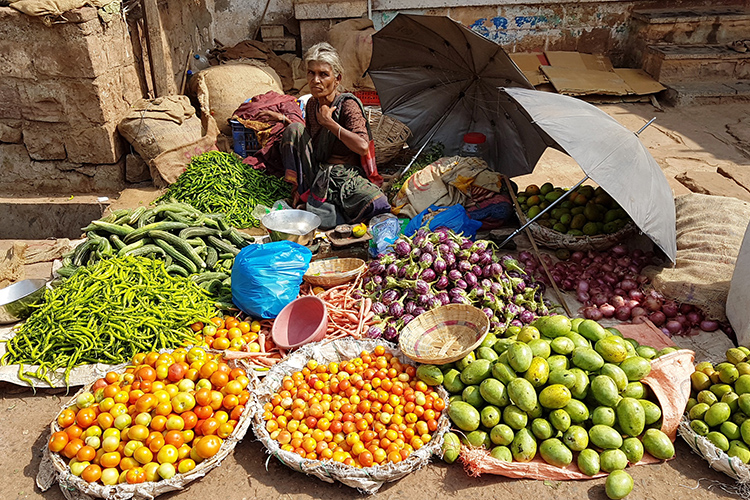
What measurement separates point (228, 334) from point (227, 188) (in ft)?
7.25

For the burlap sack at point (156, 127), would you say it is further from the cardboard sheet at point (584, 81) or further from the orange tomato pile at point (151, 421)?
the cardboard sheet at point (584, 81)

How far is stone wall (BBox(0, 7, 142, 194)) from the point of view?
16.8 feet

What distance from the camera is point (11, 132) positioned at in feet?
18.6

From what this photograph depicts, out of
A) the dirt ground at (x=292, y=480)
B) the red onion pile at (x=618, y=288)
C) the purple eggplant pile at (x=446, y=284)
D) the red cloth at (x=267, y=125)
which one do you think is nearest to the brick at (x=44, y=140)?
the red cloth at (x=267, y=125)

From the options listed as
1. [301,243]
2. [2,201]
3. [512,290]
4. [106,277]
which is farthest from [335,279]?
[2,201]

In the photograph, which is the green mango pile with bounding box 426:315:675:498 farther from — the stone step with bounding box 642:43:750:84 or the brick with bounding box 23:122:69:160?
the stone step with bounding box 642:43:750:84

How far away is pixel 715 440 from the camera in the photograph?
262cm

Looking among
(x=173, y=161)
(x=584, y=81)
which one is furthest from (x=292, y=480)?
(x=584, y=81)

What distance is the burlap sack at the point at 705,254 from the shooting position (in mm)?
3482

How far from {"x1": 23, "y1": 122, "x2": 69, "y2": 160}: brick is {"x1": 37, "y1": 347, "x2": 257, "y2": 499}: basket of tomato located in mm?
3840

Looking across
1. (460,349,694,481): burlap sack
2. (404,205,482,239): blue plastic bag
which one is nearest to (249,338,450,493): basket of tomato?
(460,349,694,481): burlap sack

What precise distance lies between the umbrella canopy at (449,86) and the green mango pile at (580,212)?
304mm

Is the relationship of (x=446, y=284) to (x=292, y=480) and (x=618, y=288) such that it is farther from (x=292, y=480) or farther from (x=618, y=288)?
(x=292, y=480)

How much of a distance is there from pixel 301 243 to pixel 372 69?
2.22m
